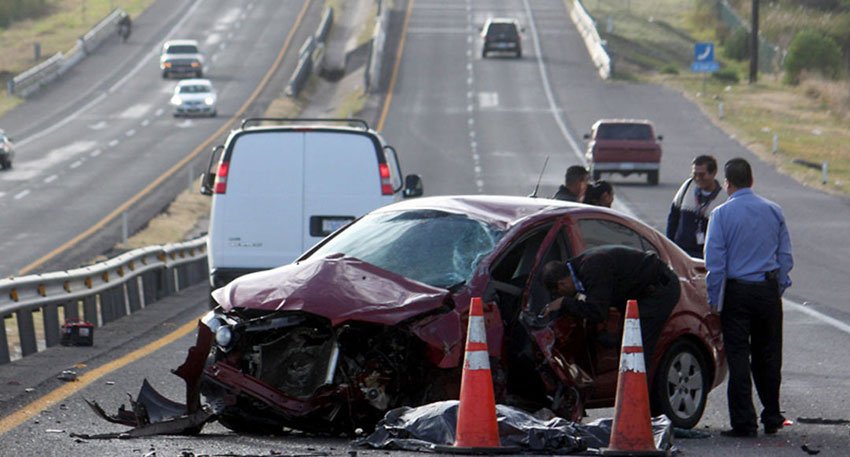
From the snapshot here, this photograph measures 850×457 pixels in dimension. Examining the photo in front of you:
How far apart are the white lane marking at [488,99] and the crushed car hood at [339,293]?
54847 mm

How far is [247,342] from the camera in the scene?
955cm

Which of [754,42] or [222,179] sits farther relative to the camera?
[754,42]

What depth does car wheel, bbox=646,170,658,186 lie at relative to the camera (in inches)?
1681

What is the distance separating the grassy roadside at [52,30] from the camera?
278 ft

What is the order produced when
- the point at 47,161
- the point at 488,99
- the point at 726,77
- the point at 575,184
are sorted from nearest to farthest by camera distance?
the point at 575,184 < the point at 47,161 < the point at 488,99 < the point at 726,77

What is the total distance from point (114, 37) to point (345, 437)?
85.5 metres

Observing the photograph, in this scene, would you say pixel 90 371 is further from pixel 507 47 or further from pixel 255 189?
pixel 507 47

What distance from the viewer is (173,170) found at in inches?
1914

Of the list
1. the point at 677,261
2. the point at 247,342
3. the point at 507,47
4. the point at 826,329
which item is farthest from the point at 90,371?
the point at 507,47

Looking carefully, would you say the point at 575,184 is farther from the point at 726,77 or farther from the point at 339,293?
the point at 726,77

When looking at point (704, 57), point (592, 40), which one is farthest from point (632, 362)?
point (592, 40)

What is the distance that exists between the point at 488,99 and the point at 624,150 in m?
24.0

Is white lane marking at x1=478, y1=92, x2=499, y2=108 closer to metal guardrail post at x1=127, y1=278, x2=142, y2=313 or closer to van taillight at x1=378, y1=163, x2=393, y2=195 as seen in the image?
metal guardrail post at x1=127, y1=278, x2=142, y2=313

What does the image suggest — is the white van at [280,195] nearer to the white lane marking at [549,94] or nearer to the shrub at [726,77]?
the white lane marking at [549,94]
